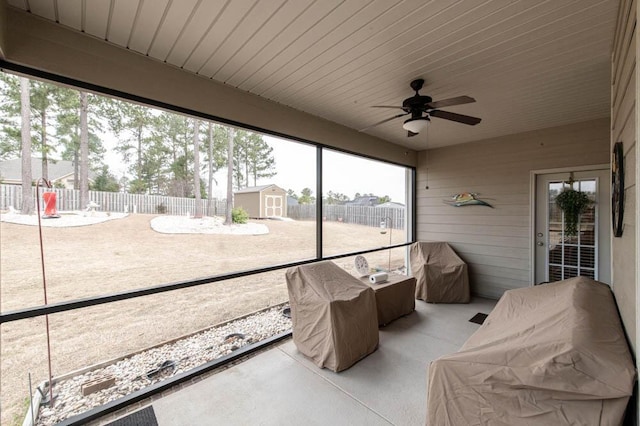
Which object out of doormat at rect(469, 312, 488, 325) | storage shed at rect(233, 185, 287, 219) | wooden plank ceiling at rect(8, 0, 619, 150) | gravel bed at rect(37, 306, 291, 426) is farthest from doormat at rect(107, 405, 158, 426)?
doormat at rect(469, 312, 488, 325)

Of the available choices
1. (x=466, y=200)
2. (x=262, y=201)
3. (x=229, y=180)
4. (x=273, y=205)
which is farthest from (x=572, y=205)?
(x=229, y=180)

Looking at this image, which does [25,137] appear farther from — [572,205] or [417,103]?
[572,205]

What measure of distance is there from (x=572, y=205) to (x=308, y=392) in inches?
174

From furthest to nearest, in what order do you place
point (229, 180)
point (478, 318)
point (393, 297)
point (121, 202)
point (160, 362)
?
point (478, 318)
point (393, 297)
point (229, 180)
point (160, 362)
point (121, 202)

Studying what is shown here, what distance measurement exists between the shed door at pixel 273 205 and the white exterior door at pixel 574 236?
13.3ft

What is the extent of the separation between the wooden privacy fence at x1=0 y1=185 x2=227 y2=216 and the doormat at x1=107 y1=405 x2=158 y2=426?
1.68 meters

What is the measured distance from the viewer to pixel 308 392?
222cm

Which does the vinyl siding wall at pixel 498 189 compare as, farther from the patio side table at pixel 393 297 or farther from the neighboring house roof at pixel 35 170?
the neighboring house roof at pixel 35 170

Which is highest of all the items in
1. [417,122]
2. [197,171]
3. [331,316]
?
[417,122]

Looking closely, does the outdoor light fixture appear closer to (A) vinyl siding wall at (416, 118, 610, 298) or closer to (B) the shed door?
(B) the shed door

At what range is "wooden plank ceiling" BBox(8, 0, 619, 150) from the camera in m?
1.66

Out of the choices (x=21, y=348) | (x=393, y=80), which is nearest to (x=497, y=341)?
(x=393, y=80)

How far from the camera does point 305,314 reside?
2676mm

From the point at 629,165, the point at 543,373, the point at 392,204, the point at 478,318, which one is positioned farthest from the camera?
the point at 392,204
